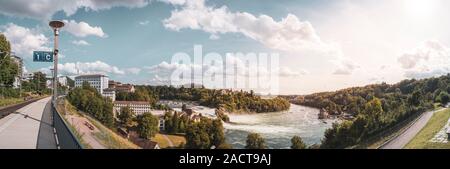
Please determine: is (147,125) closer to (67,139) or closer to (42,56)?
(67,139)

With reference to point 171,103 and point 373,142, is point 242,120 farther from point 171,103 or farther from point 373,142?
point 373,142

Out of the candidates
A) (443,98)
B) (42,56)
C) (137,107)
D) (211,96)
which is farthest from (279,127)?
(42,56)

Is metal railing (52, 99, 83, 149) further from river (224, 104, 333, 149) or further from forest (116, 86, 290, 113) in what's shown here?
river (224, 104, 333, 149)

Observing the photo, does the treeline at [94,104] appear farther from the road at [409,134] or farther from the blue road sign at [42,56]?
the road at [409,134]
